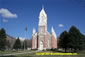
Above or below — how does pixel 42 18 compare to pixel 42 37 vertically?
above

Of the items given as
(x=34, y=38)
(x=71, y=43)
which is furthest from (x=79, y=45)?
(x=34, y=38)

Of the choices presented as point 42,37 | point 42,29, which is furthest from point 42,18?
point 42,37

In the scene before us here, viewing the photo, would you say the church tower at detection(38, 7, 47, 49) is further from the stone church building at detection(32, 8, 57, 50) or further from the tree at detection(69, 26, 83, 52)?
the tree at detection(69, 26, 83, 52)

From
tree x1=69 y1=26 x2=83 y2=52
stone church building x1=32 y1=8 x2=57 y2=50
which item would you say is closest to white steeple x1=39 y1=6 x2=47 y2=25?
stone church building x1=32 y1=8 x2=57 y2=50

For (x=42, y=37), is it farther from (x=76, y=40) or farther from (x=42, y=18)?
(x=76, y=40)

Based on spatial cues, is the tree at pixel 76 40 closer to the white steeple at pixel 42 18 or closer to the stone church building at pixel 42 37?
the stone church building at pixel 42 37

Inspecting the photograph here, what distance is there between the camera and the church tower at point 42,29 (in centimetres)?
6885

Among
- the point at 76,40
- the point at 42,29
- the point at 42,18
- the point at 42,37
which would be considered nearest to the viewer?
the point at 76,40

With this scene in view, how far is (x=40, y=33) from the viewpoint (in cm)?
7038

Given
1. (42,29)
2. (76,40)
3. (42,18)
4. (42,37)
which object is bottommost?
(76,40)

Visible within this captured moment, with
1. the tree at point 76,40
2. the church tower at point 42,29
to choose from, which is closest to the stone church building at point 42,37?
the church tower at point 42,29

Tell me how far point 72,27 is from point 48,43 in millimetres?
23425

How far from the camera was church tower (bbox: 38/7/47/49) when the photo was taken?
68850 millimetres

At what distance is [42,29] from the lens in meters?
71.2
